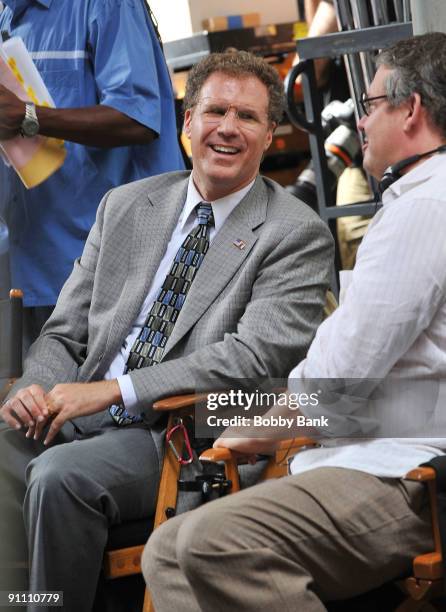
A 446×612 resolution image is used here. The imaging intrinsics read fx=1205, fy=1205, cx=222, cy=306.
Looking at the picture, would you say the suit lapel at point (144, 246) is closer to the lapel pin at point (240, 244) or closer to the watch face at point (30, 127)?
the lapel pin at point (240, 244)

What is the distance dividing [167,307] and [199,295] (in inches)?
5.1

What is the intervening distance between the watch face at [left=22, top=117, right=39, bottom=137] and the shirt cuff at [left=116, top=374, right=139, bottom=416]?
988 millimetres

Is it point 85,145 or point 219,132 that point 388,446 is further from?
point 85,145

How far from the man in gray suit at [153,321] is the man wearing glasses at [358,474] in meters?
0.42

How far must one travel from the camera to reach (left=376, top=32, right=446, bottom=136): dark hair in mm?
2807

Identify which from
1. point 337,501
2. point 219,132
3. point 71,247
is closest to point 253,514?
point 337,501

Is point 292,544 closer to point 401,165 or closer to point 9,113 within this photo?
point 401,165

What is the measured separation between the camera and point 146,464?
318 cm

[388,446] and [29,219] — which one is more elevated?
[29,219]

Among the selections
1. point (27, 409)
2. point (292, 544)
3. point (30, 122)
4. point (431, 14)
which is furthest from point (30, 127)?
point (292, 544)

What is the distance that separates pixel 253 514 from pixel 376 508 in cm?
27

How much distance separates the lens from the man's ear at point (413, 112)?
111 inches

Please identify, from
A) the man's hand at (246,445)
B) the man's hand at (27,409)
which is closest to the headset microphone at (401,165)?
the man's hand at (246,445)

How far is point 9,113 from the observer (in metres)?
3.71
